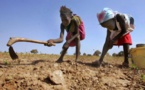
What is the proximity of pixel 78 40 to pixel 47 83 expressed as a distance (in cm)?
183

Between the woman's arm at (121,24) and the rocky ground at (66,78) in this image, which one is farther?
the woman's arm at (121,24)

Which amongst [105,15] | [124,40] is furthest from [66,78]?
[124,40]

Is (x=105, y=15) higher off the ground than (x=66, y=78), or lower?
higher

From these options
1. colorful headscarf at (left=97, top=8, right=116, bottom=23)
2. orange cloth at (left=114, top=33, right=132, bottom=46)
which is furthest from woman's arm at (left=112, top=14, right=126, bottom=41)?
orange cloth at (left=114, top=33, right=132, bottom=46)

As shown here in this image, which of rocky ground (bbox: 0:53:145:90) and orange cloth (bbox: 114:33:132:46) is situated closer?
rocky ground (bbox: 0:53:145:90)

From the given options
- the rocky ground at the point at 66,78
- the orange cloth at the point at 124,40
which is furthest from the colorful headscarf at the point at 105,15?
the rocky ground at the point at 66,78

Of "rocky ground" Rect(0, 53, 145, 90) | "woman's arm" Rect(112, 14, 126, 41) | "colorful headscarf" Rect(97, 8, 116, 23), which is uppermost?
"colorful headscarf" Rect(97, 8, 116, 23)

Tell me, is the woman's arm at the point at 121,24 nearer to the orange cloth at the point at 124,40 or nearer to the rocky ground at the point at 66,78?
the orange cloth at the point at 124,40

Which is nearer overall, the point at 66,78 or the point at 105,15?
the point at 66,78

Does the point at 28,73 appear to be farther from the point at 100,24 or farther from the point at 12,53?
the point at 100,24

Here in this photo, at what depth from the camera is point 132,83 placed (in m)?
3.97

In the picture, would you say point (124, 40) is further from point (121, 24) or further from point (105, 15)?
point (105, 15)

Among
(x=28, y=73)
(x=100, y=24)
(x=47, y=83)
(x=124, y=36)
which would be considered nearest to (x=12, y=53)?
(x=28, y=73)

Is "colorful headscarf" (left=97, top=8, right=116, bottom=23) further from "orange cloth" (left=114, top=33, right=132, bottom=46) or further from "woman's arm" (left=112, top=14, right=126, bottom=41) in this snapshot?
"orange cloth" (left=114, top=33, right=132, bottom=46)
